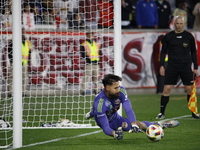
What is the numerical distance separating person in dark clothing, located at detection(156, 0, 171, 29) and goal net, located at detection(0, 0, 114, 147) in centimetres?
287

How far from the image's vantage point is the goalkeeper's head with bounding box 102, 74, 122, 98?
724 cm

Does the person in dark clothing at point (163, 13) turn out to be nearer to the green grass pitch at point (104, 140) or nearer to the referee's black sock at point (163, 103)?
the referee's black sock at point (163, 103)

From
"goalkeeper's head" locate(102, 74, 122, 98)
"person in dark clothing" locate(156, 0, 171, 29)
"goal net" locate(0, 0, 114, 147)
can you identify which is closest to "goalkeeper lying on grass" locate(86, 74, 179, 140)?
"goalkeeper's head" locate(102, 74, 122, 98)

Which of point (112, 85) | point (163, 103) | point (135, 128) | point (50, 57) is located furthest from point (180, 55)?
point (50, 57)

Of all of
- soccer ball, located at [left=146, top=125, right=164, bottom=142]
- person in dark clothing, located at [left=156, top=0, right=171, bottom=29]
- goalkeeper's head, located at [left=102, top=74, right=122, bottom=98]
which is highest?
person in dark clothing, located at [left=156, top=0, right=171, bottom=29]

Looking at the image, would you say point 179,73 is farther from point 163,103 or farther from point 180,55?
point 163,103

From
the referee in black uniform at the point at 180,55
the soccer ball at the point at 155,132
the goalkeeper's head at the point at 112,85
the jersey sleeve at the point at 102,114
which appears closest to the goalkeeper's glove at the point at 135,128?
the soccer ball at the point at 155,132

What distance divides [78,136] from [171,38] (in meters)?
3.27

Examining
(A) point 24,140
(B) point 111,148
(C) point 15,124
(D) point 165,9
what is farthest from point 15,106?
(D) point 165,9

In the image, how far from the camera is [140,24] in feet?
59.7

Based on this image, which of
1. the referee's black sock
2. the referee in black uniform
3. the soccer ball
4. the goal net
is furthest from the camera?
the goal net

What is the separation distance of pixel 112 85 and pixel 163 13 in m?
11.7

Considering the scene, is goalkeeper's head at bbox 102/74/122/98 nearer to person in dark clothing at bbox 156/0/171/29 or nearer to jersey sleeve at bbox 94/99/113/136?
jersey sleeve at bbox 94/99/113/136

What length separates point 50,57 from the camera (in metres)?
16.0
